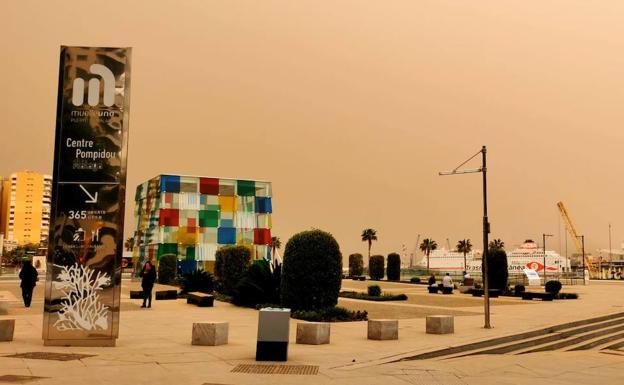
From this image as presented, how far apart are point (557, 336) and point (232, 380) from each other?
35.2ft

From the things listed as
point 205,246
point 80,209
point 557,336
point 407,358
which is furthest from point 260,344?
point 205,246

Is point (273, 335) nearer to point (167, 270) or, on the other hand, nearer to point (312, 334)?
point (312, 334)

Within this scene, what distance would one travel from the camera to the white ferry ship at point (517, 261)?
125 metres

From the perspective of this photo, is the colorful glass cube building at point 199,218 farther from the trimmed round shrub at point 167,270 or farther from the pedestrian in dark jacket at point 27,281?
the pedestrian in dark jacket at point 27,281

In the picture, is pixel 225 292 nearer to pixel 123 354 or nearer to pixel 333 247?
pixel 333 247

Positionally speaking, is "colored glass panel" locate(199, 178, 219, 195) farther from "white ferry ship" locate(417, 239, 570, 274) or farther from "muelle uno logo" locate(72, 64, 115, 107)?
"white ferry ship" locate(417, 239, 570, 274)

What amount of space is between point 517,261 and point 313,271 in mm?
123247

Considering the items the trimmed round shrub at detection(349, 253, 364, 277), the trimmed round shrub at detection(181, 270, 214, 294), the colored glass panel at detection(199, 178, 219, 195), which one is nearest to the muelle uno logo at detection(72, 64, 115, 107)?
the trimmed round shrub at detection(181, 270, 214, 294)

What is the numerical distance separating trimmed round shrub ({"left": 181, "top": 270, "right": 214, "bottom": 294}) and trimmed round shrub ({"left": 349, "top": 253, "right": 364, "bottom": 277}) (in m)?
41.8

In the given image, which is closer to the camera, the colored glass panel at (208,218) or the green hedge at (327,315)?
the green hedge at (327,315)

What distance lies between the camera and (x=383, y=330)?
48.3ft

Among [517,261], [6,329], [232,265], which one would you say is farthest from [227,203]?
[517,261]

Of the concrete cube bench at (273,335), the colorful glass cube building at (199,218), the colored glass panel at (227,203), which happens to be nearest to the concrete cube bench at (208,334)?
the concrete cube bench at (273,335)

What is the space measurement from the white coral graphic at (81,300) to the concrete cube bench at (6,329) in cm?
123
